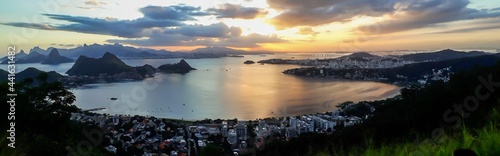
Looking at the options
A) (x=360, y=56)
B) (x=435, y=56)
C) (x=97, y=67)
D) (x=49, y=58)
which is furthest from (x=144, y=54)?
(x=435, y=56)

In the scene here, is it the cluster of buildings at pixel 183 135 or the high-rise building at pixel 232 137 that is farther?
the high-rise building at pixel 232 137

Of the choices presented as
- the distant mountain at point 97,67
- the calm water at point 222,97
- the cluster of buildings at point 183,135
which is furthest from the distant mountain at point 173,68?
the cluster of buildings at point 183,135

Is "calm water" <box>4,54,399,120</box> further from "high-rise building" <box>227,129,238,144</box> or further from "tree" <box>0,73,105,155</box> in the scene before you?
"tree" <box>0,73,105,155</box>

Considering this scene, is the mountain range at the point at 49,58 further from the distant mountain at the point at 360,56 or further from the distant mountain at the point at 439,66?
the distant mountain at the point at 360,56

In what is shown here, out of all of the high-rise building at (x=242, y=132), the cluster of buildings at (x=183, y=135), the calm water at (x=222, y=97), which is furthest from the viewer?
the calm water at (x=222, y=97)

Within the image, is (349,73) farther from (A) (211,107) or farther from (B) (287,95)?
(A) (211,107)

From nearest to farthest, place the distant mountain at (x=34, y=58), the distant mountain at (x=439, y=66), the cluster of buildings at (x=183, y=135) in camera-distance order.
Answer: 1. the cluster of buildings at (x=183, y=135)
2. the distant mountain at (x=439, y=66)
3. the distant mountain at (x=34, y=58)

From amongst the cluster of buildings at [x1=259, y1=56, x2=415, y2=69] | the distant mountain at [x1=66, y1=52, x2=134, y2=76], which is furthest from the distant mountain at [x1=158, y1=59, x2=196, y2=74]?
the cluster of buildings at [x1=259, y1=56, x2=415, y2=69]

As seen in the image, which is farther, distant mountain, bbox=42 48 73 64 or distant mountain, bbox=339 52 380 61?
distant mountain, bbox=339 52 380 61

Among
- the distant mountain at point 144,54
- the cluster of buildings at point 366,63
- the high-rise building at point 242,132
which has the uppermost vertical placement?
the distant mountain at point 144,54

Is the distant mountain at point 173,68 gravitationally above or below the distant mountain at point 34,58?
below
